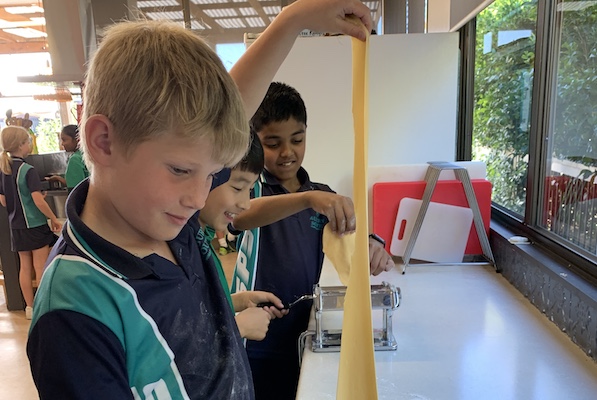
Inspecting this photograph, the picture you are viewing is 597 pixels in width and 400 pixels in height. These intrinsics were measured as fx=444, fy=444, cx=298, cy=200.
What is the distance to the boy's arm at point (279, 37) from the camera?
61 centimetres

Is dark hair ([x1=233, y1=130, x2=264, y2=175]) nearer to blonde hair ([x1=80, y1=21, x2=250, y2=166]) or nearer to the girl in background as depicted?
blonde hair ([x1=80, y1=21, x2=250, y2=166])

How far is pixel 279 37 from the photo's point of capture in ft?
2.28

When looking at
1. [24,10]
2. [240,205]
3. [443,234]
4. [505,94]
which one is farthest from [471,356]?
[24,10]

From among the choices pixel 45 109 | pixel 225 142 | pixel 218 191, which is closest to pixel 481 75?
pixel 218 191

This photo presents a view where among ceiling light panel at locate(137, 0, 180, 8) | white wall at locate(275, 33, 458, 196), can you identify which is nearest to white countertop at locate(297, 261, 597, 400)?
white wall at locate(275, 33, 458, 196)

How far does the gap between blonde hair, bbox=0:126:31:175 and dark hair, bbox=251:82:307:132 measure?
2544 mm

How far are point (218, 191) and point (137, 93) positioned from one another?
1.32 ft

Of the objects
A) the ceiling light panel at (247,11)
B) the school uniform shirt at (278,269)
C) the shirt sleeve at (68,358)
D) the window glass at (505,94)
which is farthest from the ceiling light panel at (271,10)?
the shirt sleeve at (68,358)

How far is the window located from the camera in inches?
42.5

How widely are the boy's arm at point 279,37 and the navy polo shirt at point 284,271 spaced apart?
423mm

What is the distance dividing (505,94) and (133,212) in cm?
156

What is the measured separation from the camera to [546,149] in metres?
1.29

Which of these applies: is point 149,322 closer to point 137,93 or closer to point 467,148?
point 137,93

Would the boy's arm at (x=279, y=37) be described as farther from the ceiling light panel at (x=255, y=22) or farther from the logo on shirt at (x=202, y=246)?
the ceiling light panel at (x=255, y=22)
